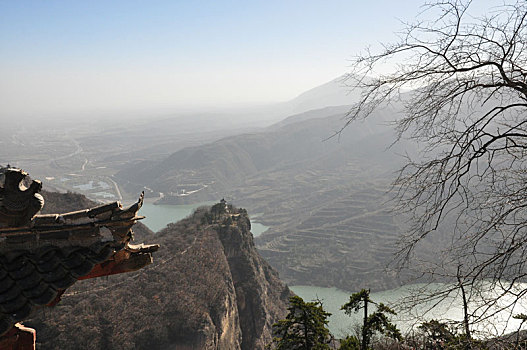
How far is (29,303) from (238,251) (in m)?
32.0

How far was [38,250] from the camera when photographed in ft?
9.29

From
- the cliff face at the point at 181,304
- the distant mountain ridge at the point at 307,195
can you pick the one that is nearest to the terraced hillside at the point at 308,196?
the distant mountain ridge at the point at 307,195

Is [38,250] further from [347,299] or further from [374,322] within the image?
[347,299]

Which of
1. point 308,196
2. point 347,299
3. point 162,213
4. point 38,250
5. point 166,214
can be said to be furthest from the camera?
point 308,196

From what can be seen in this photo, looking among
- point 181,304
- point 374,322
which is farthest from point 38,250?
point 181,304

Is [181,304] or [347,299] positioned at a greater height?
[181,304]

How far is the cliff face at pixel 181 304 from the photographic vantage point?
1847cm

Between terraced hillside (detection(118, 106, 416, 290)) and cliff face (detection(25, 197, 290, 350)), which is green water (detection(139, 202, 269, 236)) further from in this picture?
cliff face (detection(25, 197, 290, 350))

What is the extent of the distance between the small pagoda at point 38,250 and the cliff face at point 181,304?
17.7 m

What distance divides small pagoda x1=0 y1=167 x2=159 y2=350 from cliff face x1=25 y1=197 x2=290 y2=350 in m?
17.7

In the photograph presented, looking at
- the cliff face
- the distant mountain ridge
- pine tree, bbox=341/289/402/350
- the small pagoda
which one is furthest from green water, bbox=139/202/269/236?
the small pagoda

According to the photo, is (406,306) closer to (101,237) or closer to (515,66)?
(515,66)

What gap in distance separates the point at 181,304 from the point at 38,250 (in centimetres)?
2118

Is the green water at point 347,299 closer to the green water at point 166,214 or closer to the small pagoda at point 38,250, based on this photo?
the green water at point 166,214
